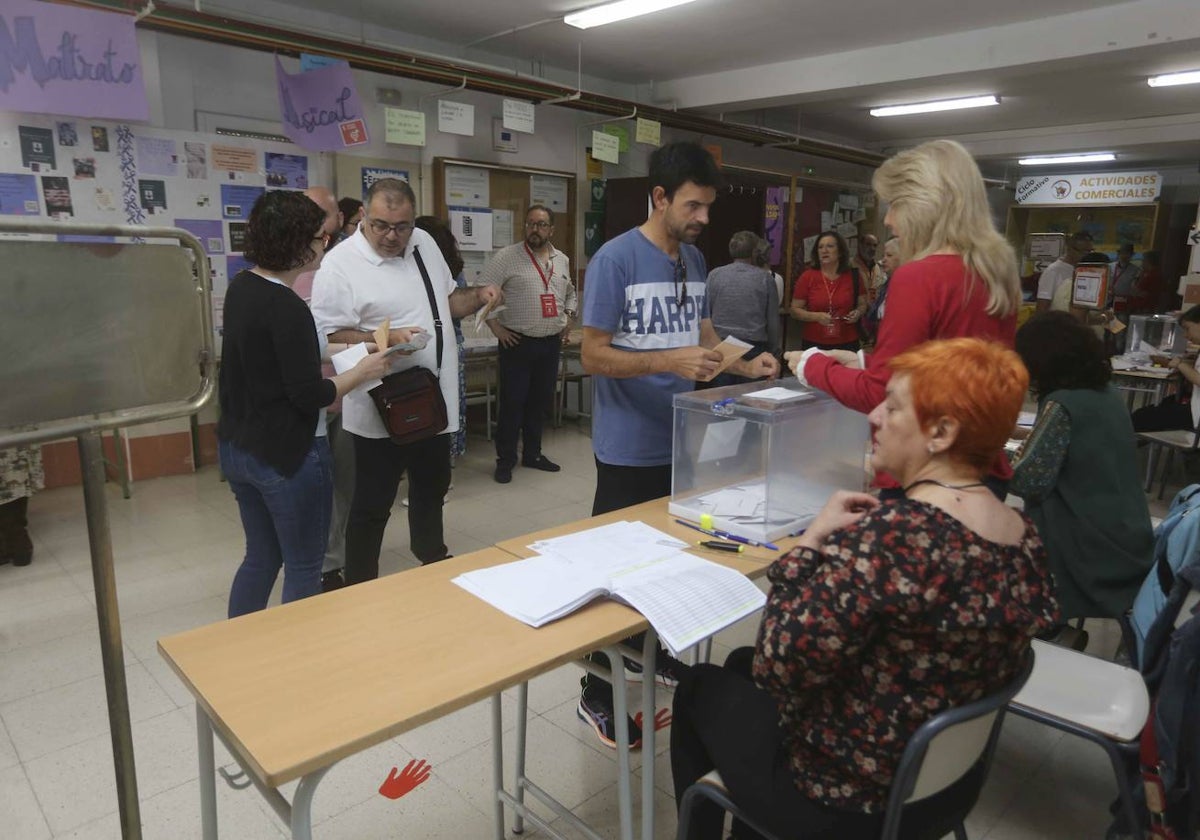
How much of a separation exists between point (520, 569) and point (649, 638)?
0.29 metres

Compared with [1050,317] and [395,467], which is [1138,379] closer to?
[1050,317]

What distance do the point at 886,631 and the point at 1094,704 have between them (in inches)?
37.2

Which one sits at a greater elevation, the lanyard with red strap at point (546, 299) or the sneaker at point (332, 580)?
the lanyard with red strap at point (546, 299)

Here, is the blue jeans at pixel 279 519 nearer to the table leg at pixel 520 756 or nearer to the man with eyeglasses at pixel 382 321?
the man with eyeglasses at pixel 382 321

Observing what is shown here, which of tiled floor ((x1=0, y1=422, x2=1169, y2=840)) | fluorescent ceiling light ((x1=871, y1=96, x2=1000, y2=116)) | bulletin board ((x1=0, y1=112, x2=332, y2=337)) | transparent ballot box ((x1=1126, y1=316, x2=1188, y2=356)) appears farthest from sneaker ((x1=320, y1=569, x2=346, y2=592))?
fluorescent ceiling light ((x1=871, y1=96, x2=1000, y2=116))

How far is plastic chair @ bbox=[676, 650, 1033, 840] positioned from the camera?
43.1 inches

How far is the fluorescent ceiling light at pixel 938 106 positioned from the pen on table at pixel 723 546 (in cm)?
723

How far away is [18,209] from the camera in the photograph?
4.08 metres

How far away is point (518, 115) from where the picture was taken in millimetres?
5531

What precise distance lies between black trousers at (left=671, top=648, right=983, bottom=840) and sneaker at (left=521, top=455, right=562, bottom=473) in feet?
11.6

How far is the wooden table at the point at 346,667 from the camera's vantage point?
3.46 feet

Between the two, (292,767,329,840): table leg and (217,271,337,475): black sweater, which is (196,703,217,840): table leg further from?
(217,271,337,475): black sweater

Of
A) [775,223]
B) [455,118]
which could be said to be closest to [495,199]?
[455,118]

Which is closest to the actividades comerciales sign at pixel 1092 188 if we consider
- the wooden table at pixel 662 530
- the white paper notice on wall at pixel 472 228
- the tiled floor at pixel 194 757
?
the white paper notice on wall at pixel 472 228
